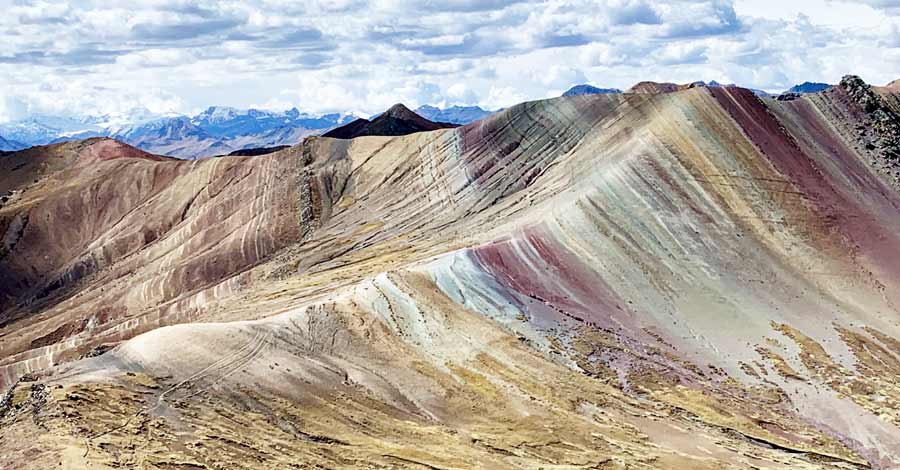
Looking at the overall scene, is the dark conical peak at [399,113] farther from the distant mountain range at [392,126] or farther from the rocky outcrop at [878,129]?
the rocky outcrop at [878,129]

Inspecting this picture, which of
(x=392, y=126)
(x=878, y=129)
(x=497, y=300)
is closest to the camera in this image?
(x=497, y=300)

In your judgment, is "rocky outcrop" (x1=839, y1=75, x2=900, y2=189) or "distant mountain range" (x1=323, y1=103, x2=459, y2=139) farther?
"distant mountain range" (x1=323, y1=103, x2=459, y2=139)

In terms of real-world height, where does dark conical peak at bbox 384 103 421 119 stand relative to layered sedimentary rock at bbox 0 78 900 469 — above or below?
above

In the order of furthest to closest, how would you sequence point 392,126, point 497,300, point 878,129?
point 392,126, point 878,129, point 497,300

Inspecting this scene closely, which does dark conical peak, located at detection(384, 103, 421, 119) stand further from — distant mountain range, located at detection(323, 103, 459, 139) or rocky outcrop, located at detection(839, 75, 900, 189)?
rocky outcrop, located at detection(839, 75, 900, 189)

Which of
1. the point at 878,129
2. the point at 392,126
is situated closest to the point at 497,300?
the point at 878,129

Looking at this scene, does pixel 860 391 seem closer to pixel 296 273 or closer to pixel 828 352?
pixel 828 352

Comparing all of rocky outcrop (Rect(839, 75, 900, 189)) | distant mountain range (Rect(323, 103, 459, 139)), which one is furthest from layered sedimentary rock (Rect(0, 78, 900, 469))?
distant mountain range (Rect(323, 103, 459, 139))

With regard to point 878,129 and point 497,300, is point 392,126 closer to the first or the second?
point 878,129
